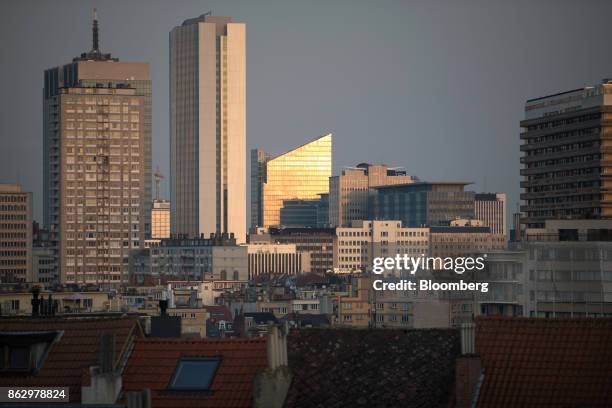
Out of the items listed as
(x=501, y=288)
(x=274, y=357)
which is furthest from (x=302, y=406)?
(x=501, y=288)

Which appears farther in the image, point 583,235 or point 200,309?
point 200,309

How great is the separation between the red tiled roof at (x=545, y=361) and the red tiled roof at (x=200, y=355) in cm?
425

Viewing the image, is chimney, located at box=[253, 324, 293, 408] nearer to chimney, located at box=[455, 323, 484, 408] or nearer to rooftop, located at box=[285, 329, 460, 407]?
rooftop, located at box=[285, 329, 460, 407]

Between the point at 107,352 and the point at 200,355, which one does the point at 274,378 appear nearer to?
the point at 200,355

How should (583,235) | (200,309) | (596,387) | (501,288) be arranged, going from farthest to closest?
(200,309), (583,235), (501,288), (596,387)

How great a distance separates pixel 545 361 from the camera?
120 feet

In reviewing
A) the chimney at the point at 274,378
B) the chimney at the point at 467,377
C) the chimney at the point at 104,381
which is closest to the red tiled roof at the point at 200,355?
the chimney at the point at 274,378

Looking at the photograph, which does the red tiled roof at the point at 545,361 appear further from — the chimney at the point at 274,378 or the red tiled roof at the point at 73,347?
the red tiled roof at the point at 73,347

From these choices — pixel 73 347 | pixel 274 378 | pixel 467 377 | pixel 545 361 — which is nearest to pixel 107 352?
pixel 73 347

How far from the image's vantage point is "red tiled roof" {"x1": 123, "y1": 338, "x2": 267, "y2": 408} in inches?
1460

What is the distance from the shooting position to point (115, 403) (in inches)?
1451

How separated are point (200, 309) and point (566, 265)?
2205 inches

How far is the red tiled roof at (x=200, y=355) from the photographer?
37094mm

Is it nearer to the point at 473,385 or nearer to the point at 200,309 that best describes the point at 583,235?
the point at 200,309
